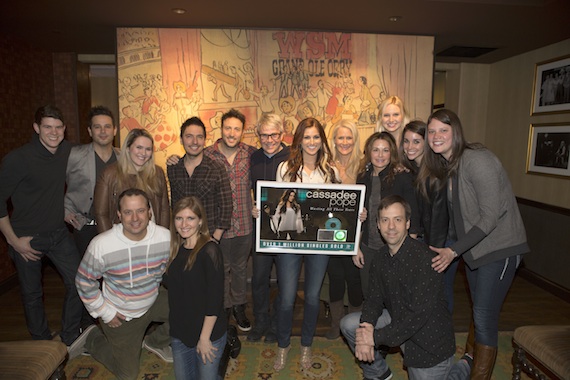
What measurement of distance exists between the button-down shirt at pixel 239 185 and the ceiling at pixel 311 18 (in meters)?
1.54

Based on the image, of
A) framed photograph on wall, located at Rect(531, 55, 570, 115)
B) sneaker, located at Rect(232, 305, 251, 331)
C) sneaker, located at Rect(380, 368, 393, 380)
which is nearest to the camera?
sneaker, located at Rect(380, 368, 393, 380)

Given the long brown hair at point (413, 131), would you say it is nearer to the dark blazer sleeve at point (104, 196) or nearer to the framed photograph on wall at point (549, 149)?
the dark blazer sleeve at point (104, 196)

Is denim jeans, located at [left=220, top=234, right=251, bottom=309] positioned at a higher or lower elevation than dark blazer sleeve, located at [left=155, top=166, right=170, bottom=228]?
lower

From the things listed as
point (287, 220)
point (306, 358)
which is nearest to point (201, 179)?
point (287, 220)

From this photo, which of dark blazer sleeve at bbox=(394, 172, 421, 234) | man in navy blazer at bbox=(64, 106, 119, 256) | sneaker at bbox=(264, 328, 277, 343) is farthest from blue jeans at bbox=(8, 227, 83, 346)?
dark blazer sleeve at bbox=(394, 172, 421, 234)

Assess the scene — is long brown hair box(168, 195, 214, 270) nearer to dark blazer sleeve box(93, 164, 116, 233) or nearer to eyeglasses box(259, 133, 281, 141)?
dark blazer sleeve box(93, 164, 116, 233)

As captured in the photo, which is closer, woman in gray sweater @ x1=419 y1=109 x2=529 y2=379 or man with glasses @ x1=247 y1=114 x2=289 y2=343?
woman in gray sweater @ x1=419 y1=109 x2=529 y2=379

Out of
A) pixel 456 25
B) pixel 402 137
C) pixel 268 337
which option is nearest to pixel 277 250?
pixel 268 337

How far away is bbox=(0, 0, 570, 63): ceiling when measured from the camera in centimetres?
368

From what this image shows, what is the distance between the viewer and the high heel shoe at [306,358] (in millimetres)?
2916

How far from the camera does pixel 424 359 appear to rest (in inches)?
81.2

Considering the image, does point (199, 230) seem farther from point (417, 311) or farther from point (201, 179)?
point (417, 311)

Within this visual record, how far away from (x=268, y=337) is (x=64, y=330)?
173 centimetres

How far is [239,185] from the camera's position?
3.35 metres
